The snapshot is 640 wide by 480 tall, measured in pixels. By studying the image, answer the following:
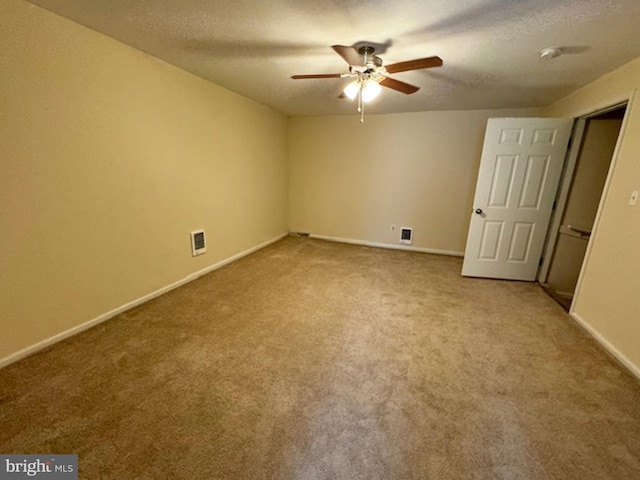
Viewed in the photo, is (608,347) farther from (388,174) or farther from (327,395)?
(388,174)

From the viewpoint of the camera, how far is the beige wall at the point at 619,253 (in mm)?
1966

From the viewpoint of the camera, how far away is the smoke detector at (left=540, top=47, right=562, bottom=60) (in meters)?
1.97

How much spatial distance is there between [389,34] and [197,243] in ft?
9.05

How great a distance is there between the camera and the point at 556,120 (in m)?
2.93

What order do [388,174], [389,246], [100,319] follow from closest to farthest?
1. [100,319]
2. [388,174]
3. [389,246]

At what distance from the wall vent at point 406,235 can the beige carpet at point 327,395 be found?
1992 millimetres

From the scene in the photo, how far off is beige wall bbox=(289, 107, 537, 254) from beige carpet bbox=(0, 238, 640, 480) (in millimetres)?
1965

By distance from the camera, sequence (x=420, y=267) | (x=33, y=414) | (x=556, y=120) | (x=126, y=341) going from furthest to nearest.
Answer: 1. (x=420, y=267)
2. (x=556, y=120)
3. (x=126, y=341)
4. (x=33, y=414)

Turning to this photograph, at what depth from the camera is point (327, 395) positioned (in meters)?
1.65

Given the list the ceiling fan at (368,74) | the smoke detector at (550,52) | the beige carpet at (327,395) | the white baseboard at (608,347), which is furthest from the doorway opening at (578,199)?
the ceiling fan at (368,74)

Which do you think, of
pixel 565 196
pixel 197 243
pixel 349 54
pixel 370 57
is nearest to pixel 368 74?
pixel 370 57

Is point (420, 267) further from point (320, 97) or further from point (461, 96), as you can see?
point (320, 97)

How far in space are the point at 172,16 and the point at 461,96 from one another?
10.1 ft

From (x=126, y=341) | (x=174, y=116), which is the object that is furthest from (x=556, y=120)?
(x=126, y=341)
